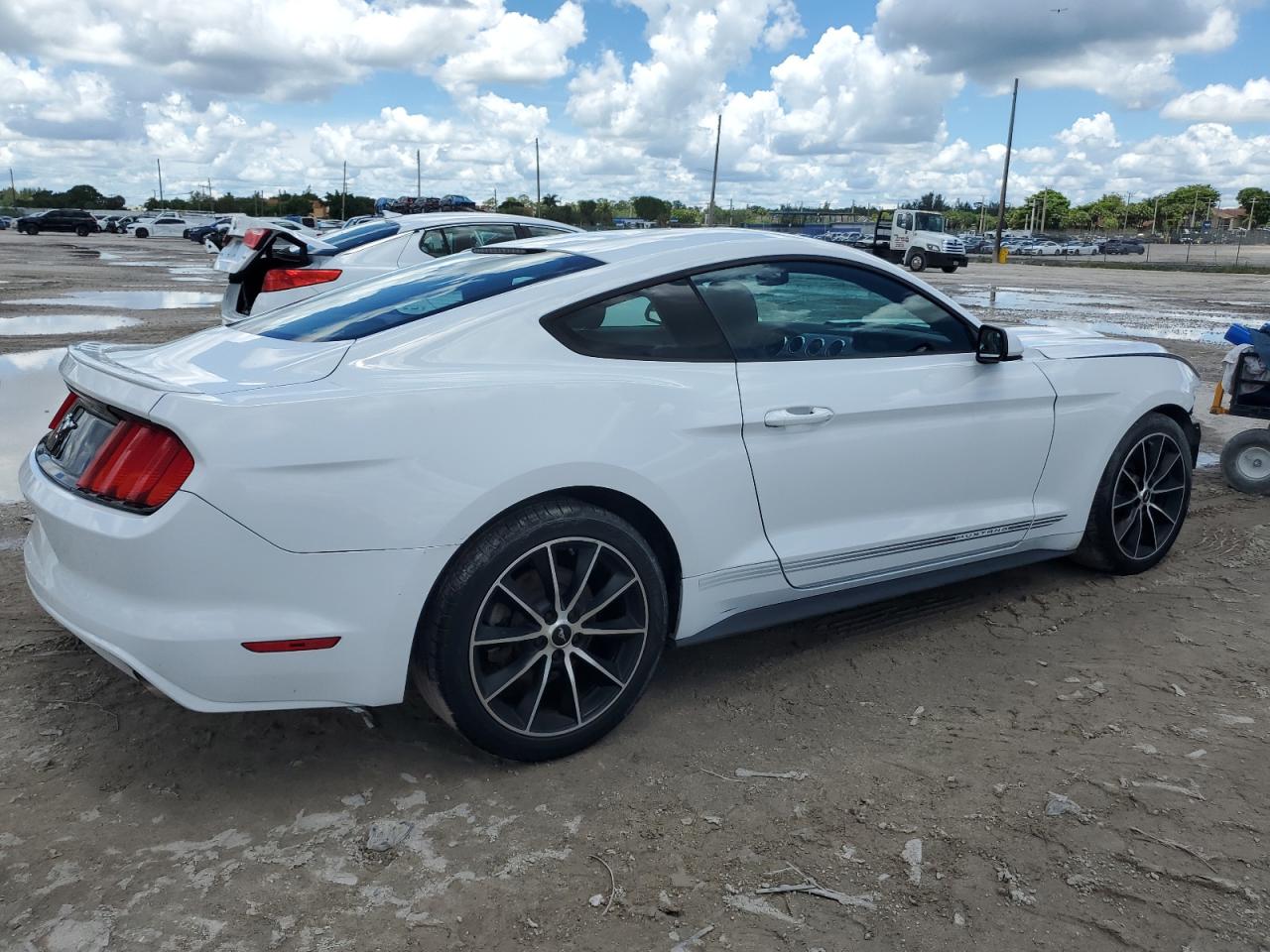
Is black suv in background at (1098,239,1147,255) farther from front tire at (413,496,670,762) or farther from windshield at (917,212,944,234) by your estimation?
front tire at (413,496,670,762)

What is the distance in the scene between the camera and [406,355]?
295 cm

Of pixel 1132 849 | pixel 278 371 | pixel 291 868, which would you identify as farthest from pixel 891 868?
pixel 278 371

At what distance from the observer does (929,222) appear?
133 ft

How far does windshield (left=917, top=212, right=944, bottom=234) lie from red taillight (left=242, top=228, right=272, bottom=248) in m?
34.4

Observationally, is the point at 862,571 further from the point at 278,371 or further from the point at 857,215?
the point at 857,215

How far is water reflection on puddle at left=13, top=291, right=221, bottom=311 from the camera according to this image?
16594 millimetres

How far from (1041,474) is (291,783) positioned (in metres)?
2.99

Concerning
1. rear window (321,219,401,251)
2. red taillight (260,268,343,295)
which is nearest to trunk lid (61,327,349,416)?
red taillight (260,268,343,295)

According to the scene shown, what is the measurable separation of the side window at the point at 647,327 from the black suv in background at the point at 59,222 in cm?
6376

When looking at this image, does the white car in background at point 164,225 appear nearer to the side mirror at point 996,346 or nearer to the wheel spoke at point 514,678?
the side mirror at point 996,346

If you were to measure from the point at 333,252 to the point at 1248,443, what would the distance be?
712cm

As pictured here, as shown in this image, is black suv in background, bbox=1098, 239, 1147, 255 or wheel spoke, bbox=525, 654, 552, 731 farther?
black suv in background, bbox=1098, 239, 1147, 255

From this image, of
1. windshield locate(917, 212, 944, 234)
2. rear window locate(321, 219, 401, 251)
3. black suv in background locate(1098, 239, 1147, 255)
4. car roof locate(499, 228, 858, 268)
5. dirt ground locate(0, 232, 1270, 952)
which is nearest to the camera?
dirt ground locate(0, 232, 1270, 952)

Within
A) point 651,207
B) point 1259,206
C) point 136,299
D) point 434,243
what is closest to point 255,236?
point 434,243
